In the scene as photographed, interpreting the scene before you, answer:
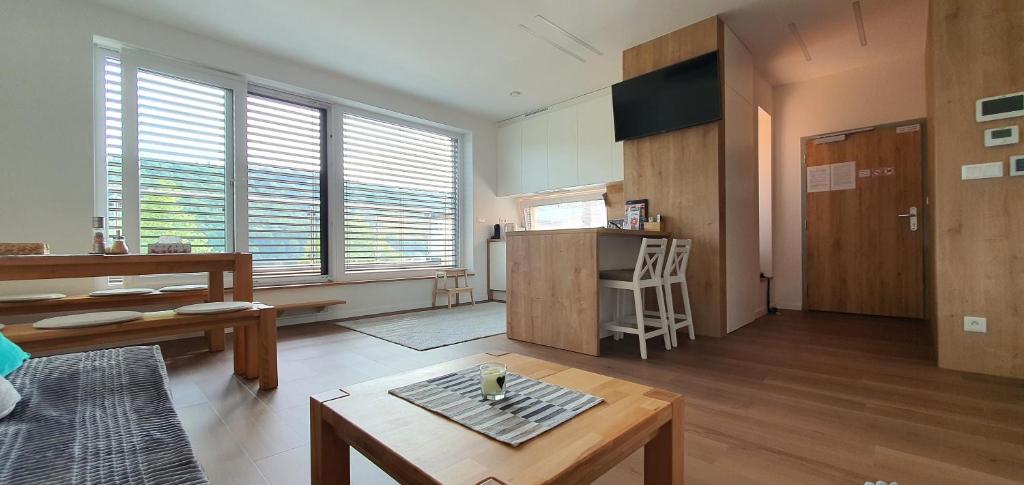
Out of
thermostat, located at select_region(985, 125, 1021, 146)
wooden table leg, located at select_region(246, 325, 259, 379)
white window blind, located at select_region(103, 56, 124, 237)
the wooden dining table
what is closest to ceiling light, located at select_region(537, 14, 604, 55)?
thermostat, located at select_region(985, 125, 1021, 146)

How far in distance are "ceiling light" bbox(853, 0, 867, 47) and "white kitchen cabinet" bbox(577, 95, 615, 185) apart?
7.60ft

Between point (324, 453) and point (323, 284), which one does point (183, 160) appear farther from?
point (324, 453)

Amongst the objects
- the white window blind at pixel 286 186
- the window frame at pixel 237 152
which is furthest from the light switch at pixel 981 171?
the white window blind at pixel 286 186

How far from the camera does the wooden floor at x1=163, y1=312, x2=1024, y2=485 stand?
1.39 m

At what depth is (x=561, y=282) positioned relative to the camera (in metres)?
3.04

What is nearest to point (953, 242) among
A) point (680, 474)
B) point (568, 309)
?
point (568, 309)

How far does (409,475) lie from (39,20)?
4400 millimetres

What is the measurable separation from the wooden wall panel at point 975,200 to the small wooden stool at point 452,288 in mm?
4474

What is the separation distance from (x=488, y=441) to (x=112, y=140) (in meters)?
4.23

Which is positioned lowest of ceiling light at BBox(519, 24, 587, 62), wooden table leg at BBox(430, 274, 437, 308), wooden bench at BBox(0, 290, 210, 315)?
wooden table leg at BBox(430, 274, 437, 308)

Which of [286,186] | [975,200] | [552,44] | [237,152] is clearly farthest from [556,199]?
[975,200]

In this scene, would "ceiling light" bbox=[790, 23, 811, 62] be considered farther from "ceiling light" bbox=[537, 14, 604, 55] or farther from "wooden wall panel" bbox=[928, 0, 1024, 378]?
"ceiling light" bbox=[537, 14, 604, 55]

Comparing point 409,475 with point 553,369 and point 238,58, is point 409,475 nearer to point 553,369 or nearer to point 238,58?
point 553,369

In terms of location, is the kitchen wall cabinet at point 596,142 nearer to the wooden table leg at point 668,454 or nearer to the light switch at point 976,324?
the light switch at point 976,324
